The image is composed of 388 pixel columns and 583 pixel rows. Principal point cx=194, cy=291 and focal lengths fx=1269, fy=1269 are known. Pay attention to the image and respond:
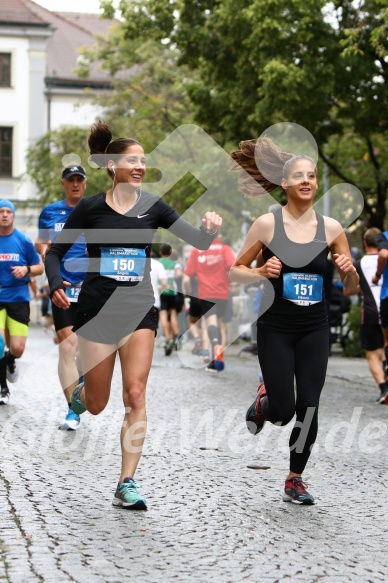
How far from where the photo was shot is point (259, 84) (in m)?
21.2

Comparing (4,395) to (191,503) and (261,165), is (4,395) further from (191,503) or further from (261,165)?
(191,503)

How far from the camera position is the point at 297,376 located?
272 inches

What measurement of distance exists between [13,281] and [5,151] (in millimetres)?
43345

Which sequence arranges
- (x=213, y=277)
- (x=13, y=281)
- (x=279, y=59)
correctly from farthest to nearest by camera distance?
1. (x=279, y=59)
2. (x=213, y=277)
3. (x=13, y=281)

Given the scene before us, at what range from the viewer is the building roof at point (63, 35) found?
54438mm

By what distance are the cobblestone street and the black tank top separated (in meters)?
0.97

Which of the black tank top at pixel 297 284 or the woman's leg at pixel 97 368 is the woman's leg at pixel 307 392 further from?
the woman's leg at pixel 97 368

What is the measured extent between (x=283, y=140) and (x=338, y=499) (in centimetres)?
2081

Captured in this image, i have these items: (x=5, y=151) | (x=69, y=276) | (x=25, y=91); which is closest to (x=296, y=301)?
(x=69, y=276)

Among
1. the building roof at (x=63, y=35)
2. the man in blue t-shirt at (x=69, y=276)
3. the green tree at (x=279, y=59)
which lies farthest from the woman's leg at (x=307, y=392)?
the building roof at (x=63, y=35)

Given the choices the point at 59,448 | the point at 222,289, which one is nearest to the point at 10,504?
the point at 59,448

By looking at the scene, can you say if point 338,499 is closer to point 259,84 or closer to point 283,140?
point 259,84

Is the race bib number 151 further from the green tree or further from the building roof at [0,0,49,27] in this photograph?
the building roof at [0,0,49,27]

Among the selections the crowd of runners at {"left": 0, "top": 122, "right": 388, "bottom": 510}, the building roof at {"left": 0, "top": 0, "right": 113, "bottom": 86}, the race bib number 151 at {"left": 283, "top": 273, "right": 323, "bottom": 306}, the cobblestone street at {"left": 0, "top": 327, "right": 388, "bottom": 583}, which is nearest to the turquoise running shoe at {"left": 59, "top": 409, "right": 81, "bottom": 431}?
the cobblestone street at {"left": 0, "top": 327, "right": 388, "bottom": 583}
